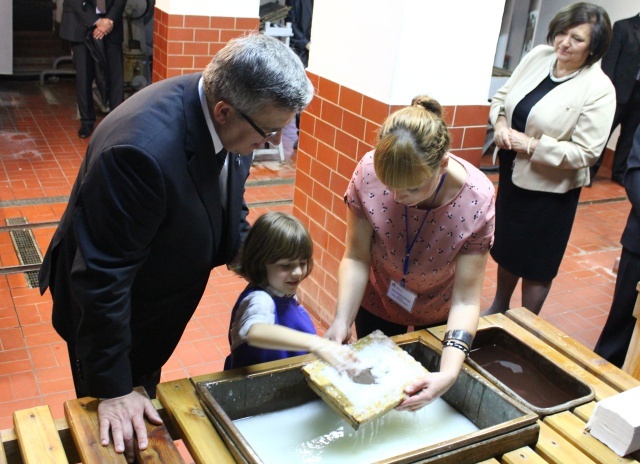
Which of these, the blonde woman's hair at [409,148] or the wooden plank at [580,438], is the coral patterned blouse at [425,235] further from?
the wooden plank at [580,438]

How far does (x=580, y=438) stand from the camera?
1.75m

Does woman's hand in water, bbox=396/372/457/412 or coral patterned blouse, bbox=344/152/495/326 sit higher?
coral patterned blouse, bbox=344/152/495/326

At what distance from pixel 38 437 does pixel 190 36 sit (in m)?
4.54

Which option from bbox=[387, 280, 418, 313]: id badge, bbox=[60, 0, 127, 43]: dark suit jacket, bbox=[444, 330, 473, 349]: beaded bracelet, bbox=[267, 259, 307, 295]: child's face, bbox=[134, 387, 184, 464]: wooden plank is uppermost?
bbox=[60, 0, 127, 43]: dark suit jacket

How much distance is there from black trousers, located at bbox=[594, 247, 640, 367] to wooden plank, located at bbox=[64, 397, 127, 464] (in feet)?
7.75

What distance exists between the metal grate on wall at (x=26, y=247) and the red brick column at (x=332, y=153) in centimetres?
158

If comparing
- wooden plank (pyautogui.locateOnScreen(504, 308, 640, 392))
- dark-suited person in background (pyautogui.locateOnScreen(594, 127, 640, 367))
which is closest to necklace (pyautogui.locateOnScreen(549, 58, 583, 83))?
dark-suited person in background (pyautogui.locateOnScreen(594, 127, 640, 367))

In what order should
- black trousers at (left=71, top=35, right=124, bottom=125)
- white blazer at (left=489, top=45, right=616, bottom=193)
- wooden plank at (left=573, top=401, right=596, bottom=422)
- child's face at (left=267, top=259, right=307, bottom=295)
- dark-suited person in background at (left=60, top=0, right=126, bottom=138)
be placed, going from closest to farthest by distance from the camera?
wooden plank at (left=573, top=401, right=596, bottom=422) < child's face at (left=267, top=259, right=307, bottom=295) < white blazer at (left=489, top=45, right=616, bottom=193) < dark-suited person in background at (left=60, top=0, right=126, bottom=138) < black trousers at (left=71, top=35, right=124, bottom=125)

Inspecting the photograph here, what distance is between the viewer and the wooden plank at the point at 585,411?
185 cm

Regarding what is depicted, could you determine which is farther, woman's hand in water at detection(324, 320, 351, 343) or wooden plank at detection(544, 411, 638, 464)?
woman's hand in water at detection(324, 320, 351, 343)

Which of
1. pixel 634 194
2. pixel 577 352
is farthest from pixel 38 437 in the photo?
pixel 634 194

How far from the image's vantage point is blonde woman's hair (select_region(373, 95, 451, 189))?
1.74 metres

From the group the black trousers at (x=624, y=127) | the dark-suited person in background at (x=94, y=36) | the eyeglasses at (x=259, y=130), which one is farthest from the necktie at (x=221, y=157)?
the black trousers at (x=624, y=127)

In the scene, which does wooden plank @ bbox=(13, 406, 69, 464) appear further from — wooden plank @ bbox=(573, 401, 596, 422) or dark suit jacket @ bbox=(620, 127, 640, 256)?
dark suit jacket @ bbox=(620, 127, 640, 256)
